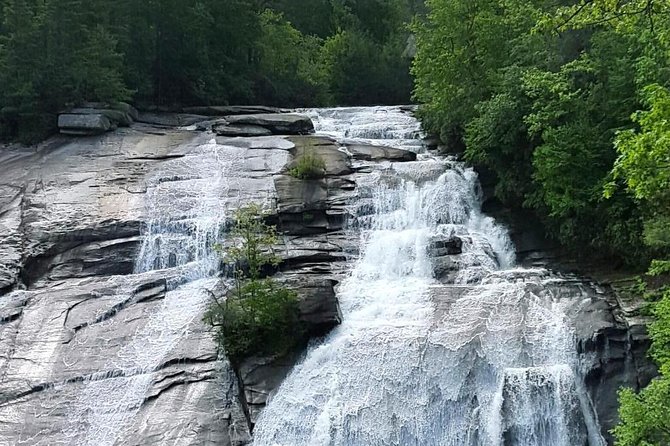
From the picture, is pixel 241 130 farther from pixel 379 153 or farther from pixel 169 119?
pixel 379 153

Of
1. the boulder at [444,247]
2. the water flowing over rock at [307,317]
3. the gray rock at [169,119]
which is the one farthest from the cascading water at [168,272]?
the boulder at [444,247]

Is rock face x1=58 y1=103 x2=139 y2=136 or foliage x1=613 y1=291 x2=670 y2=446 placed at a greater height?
rock face x1=58 y1=103 x2=139 y2=136

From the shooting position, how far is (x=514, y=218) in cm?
1797

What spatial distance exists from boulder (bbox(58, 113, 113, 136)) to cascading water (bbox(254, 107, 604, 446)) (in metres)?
11.2

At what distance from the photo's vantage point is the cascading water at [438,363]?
1191 cm

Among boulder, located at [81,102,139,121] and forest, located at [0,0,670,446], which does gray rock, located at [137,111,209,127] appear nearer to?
boulder, located at [81,102,139,121]

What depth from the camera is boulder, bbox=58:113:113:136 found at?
2339 centimetres

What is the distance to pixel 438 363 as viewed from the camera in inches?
501

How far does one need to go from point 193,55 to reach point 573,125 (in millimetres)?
19007

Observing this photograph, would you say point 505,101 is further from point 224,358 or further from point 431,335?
point 224,358

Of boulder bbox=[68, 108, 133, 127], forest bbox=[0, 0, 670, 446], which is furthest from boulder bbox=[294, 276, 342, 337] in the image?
boulder bbox=[68, 108, 133, 127]

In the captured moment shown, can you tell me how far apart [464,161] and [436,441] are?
10.2 metres

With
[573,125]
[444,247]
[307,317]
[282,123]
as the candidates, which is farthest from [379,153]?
[307,317]

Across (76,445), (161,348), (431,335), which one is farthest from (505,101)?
(76,445)
